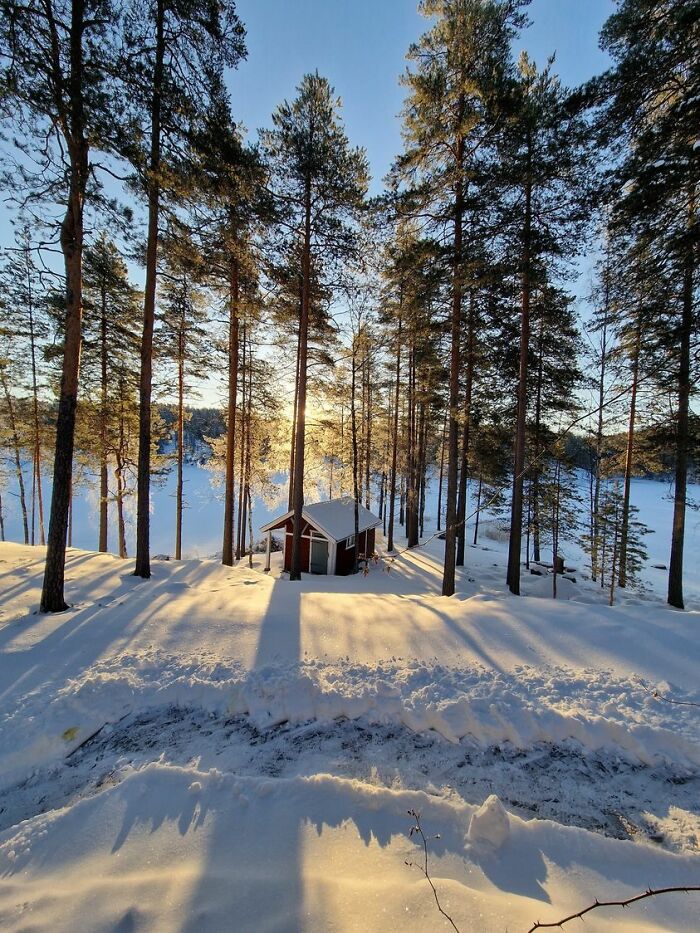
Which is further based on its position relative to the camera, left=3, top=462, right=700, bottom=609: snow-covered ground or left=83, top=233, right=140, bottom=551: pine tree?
left=3, top=462, right=700, bottom=609: snow-covered ground

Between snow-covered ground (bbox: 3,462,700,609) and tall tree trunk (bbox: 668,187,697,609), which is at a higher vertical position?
tall tree trunk (bbox: 668,187,697,609)

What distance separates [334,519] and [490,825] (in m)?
14.6

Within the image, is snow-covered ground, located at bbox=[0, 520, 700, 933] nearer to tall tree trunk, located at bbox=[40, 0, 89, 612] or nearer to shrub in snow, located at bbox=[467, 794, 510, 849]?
shrub in snow, located at bbox=[467, 794, 510, 849]

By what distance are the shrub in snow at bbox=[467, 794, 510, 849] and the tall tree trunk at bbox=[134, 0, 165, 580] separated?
6.96m

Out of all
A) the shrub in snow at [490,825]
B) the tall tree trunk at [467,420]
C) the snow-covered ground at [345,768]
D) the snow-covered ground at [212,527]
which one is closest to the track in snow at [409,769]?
the snow-covered ground at [345,768]

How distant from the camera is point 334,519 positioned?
54.6 ft

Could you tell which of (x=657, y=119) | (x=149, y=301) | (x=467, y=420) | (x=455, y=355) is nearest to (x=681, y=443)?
(x=467, y=420)

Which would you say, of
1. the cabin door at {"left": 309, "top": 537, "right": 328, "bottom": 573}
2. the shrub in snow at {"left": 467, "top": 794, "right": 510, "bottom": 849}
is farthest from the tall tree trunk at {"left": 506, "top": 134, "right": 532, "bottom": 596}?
the cabin door at {"left": 309, "top": 537, "right": 328, "bottom": 573}

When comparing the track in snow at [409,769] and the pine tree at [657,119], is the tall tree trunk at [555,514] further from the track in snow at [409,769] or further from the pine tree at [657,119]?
the track in snow at [409,769]

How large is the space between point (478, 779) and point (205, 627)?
3.92 m

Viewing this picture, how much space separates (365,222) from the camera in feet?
28.6

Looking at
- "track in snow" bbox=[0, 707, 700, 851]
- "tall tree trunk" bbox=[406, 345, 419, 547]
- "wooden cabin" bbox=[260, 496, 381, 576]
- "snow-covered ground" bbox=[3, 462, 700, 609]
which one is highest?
"tall tree trunk" bbox=[406, 345, 419, 547]

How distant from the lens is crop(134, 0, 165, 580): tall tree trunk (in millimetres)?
6527

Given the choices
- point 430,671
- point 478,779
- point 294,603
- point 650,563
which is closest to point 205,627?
point 294,603
